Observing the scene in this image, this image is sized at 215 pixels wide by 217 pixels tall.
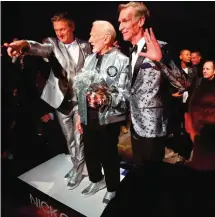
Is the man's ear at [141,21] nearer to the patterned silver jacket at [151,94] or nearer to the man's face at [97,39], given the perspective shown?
the patterned silver jacket at [151,94]

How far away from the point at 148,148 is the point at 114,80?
25.3 inches

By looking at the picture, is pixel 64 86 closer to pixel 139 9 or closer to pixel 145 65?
pixel 145 65

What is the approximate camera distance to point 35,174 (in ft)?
9.02

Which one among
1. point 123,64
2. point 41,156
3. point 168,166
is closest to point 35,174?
point 41,156

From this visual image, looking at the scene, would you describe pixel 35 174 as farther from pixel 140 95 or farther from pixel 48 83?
pixel 140 95

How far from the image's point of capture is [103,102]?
207cm

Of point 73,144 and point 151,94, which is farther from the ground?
point 151,94

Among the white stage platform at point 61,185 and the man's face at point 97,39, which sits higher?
the man's face at point 97,39

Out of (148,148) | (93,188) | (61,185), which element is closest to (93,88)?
(148,148)

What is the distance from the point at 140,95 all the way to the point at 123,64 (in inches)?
11.0

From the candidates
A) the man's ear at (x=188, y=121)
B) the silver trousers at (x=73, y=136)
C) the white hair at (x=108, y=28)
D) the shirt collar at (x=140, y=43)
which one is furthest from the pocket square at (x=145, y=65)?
the silver trousers at (x=73, y=136)

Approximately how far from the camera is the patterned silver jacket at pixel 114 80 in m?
2.01

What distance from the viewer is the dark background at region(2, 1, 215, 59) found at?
193 cm

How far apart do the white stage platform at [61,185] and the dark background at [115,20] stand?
4.53 feet
